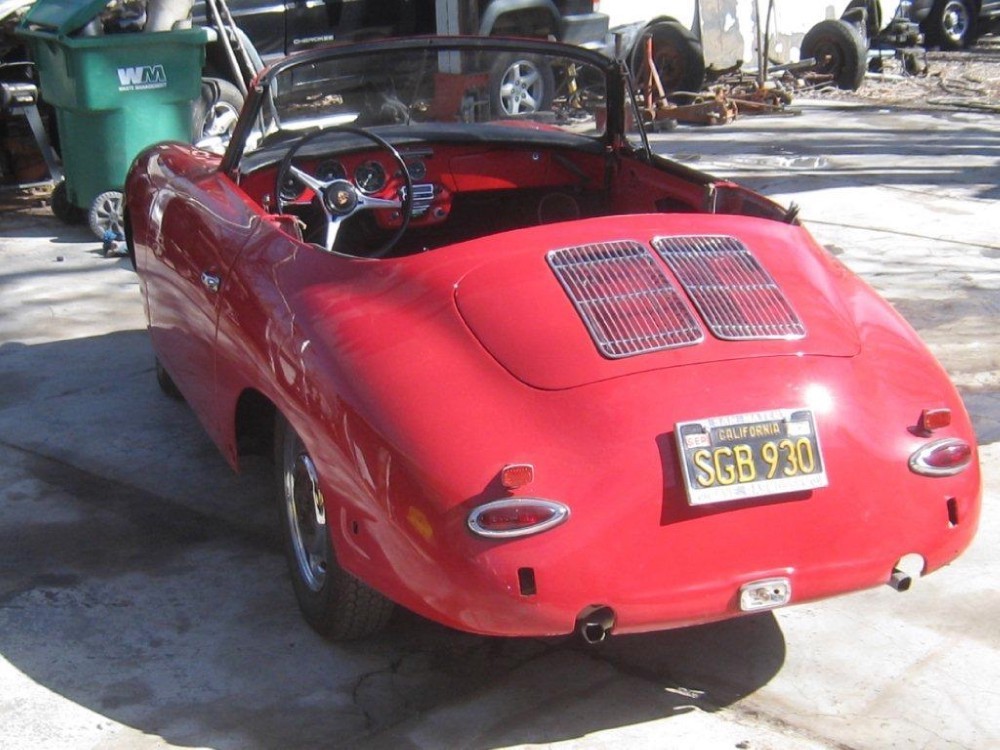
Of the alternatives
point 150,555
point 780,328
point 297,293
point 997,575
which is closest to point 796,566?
point 780,328

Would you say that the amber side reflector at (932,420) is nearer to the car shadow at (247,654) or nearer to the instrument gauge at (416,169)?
the car shadow at (247,654)

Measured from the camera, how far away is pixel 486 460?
10.00 ft

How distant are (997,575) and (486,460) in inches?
73.5

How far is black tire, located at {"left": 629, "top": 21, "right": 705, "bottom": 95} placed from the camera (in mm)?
13445

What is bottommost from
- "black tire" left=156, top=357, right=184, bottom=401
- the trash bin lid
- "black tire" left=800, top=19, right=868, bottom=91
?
"black tire" left=156, top=357, right=184, bottom=401

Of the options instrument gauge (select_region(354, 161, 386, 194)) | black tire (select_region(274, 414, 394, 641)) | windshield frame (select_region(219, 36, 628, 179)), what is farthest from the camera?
instrument gauge (select_region(354, 161, 386, 194))

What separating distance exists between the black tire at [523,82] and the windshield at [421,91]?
1 cm

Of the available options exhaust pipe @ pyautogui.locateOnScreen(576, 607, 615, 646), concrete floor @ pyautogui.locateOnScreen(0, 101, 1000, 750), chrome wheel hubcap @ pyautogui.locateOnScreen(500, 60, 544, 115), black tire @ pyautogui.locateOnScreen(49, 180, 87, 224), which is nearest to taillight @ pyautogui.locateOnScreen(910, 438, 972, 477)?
concrete floor @ pyautogui.locateOnScreen(0, 101, 1000, 750)

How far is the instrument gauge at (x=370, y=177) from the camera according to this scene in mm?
5020

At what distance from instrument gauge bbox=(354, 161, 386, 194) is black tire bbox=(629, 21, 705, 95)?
8726 millimetres

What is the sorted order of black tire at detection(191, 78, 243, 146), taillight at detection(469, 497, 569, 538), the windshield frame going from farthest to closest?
black tire at detection(191, 78, 243, 146) < the windshield frame < taillight at detection(469, 497, 569, 538)

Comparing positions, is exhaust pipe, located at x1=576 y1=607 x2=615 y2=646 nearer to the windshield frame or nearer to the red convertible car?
the red convertible car

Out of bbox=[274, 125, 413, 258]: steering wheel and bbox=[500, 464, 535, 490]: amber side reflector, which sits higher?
bbox=[274, 125, 413, 258]: steering wheel

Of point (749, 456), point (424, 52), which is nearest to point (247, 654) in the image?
point (749, 456)
